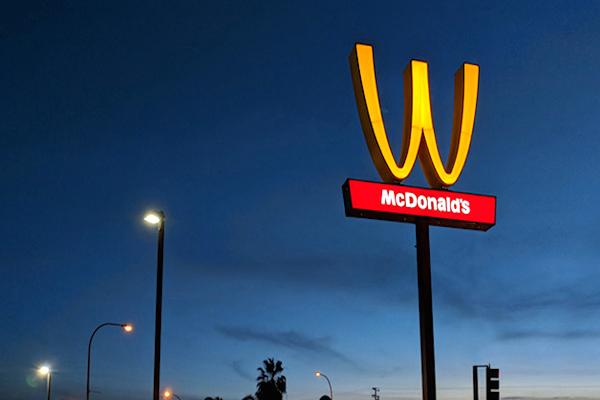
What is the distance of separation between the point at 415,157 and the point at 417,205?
110 cm

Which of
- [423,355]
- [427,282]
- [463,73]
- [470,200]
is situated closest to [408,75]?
[463,73]

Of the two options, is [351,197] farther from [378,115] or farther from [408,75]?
[408,75]

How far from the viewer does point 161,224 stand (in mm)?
18797

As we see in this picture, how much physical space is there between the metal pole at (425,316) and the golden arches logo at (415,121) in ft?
4.49

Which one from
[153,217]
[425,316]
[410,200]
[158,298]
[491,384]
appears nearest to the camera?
[491,384]

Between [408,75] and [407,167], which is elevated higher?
[408,75]

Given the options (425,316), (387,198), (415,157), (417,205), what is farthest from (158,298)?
(415,157)

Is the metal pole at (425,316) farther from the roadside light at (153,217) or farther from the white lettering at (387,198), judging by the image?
the roadside light at (153,217)

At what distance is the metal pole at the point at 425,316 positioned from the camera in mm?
16312

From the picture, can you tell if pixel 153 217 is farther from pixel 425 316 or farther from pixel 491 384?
pixel 491 384

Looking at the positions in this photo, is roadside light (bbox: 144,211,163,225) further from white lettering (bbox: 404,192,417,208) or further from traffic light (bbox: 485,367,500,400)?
traffic light (bbox: 485,367,500,400)

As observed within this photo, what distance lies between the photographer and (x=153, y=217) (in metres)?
18.7

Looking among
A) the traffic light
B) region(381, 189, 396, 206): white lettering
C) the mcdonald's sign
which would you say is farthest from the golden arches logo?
Result: the traffic light

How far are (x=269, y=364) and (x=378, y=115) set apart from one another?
78.4 m
